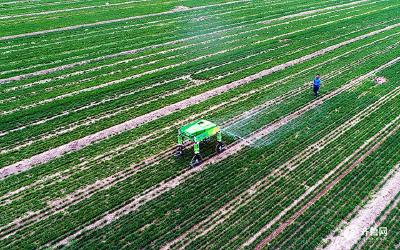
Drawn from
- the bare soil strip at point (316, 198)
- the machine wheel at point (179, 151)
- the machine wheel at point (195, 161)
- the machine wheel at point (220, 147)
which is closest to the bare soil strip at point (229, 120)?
the machine wheel at point (179, 151)

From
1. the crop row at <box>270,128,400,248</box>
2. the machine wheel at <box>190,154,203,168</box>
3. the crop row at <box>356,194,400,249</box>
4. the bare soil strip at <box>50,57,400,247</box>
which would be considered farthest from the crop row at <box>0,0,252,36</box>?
the crop row at <box>356,194,400,249</box>

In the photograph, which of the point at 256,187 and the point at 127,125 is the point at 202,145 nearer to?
the point at 256,187

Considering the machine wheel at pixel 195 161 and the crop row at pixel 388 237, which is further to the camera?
the machine wheel at pixel 195 161

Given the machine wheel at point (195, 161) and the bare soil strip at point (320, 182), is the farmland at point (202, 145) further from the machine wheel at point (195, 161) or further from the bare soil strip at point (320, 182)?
the machine wheel at point (195, 161)

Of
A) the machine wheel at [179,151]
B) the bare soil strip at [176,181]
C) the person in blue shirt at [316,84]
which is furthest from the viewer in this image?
the person in blue shirt at [316,84]

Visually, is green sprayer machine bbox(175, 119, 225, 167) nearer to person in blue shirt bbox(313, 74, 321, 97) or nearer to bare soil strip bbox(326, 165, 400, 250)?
bare soil strip bbox(326, 165, 400, 250)

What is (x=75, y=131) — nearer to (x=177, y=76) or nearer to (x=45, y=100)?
(x=45, y=100)

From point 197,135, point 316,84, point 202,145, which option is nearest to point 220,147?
point 202,145
